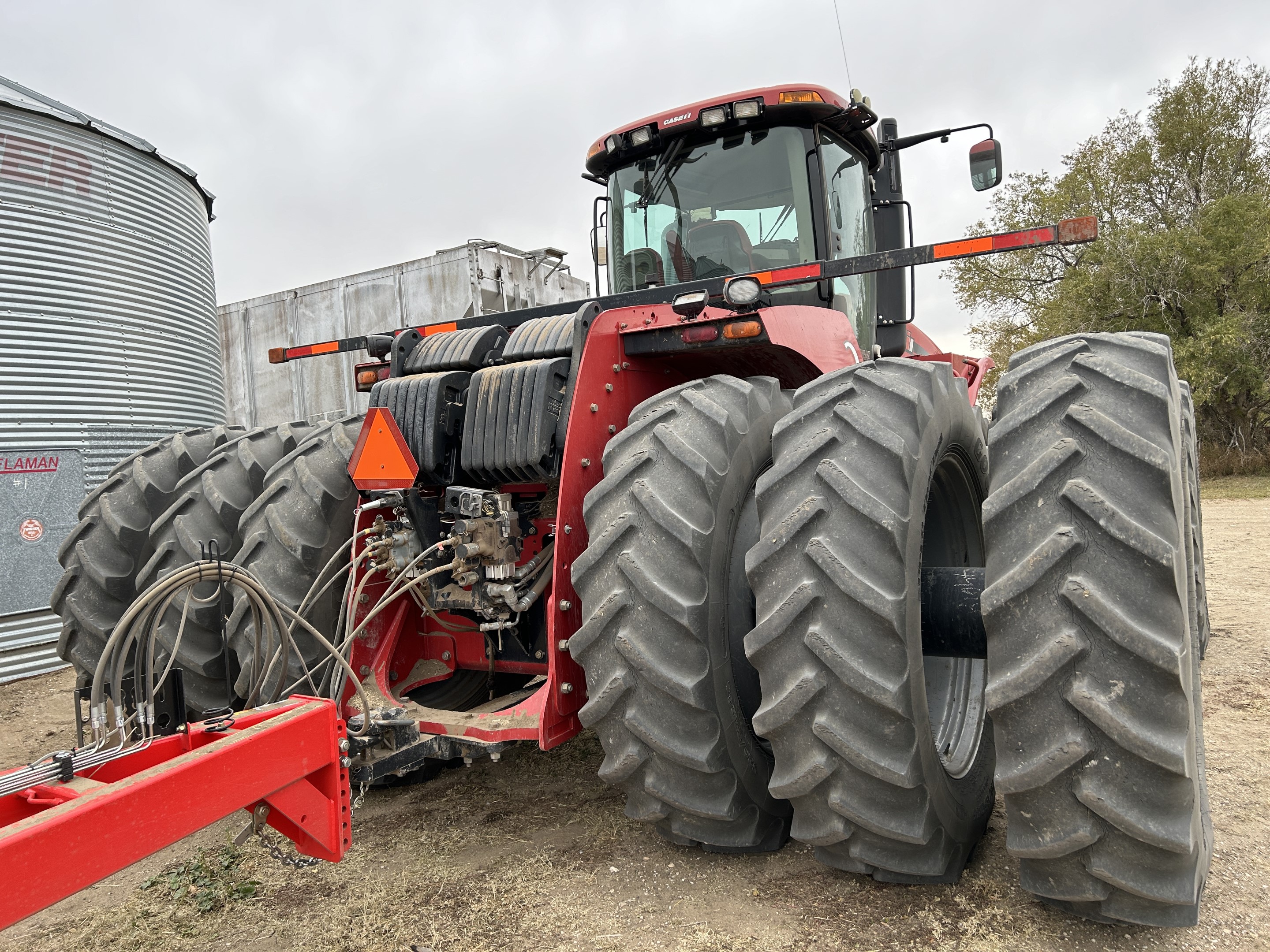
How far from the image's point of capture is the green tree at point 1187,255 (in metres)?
17.5

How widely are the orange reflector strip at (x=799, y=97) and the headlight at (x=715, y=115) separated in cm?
24

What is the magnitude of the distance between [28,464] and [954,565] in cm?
651

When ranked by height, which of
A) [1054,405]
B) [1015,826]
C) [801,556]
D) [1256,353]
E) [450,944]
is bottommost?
[450,944]

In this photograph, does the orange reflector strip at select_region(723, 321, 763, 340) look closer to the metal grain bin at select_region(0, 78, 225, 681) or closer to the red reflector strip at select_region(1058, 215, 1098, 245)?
the red reflector strip at select_region(1058, 215, 1098, 245)

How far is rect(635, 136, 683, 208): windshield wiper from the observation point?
409 cm

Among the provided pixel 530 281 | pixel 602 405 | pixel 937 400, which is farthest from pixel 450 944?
pixel 530 281

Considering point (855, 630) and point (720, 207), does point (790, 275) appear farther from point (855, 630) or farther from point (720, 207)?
point (855, 630)

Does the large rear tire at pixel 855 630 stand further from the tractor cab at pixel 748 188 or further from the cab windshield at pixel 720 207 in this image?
the cab windshield at pixel 720 207

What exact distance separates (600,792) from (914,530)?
1848 mm

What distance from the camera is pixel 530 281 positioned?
9.15 meters

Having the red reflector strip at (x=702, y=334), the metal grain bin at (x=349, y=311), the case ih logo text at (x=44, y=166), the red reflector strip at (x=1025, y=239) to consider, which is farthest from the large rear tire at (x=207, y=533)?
the case ih logo text at (x=44, y=166)

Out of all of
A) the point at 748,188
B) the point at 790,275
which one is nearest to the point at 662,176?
the point at 748,188

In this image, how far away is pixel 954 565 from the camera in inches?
128

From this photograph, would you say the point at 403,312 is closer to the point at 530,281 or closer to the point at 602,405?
the point at 530,281
